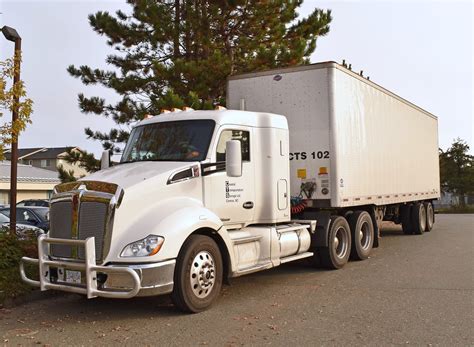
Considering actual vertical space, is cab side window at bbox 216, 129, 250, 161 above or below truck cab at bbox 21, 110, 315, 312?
above

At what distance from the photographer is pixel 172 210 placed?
6418 mm

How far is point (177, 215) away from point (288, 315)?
1.85 metres

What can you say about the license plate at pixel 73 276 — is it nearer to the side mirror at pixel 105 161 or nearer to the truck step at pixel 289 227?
the side mirror at pixel 105 161

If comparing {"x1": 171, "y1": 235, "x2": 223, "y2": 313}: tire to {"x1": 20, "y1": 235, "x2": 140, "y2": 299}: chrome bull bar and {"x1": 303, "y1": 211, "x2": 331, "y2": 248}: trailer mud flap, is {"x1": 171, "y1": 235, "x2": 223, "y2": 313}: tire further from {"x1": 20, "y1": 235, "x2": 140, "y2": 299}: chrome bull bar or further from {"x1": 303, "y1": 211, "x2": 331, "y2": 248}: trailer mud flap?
{"x1": 303, "y1": 211, "x2": 331, "y2": 248}: trailer mud flap

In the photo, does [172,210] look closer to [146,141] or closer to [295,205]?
[146,141]

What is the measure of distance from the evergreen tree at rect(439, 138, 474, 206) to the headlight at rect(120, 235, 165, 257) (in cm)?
3637

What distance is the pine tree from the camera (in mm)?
15141

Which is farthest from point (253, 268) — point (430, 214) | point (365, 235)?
point (430, 214)

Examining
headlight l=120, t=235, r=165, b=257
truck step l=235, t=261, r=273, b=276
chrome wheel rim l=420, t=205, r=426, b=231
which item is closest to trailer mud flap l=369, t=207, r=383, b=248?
truck step l=235, t=261, r=273, b=276

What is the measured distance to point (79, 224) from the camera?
20.7 feet

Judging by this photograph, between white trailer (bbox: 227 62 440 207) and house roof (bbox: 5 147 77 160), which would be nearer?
white trailer (bbox: 227 62 440 207)

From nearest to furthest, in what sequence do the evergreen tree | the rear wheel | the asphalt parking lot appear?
1. the asphalt parking lot
2. the rear wheel
3. the evergreen tree

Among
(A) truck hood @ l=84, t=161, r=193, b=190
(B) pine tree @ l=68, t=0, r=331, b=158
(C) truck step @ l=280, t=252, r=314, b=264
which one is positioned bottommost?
(C) truck step @ l=280, t=252, r=314, b=264

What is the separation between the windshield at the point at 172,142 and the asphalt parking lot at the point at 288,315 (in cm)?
208
